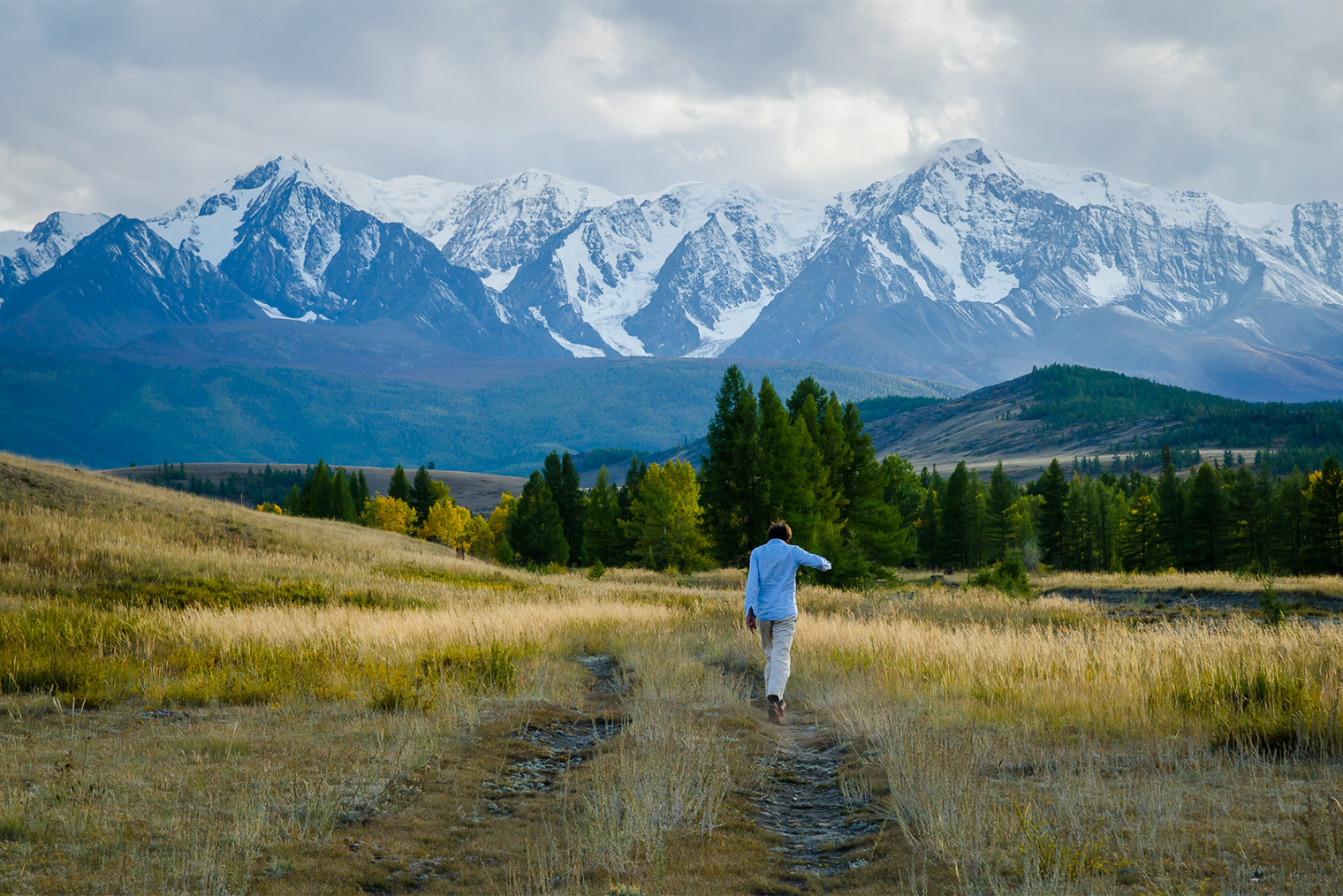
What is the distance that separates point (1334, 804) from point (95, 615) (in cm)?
1511

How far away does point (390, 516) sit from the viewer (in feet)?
267

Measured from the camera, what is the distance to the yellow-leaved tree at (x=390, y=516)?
3199 inches

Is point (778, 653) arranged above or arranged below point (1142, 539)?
above

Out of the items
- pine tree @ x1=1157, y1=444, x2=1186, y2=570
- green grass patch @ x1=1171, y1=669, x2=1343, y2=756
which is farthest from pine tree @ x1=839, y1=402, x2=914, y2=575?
green grass patch @ x1=1171, y1=669, x2=1343, y2=756

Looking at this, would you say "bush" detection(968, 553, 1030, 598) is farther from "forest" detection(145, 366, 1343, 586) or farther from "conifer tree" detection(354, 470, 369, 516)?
"conifer tree" detection(354, 470, 369, 516)

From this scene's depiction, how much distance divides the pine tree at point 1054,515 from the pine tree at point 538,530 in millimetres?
40724

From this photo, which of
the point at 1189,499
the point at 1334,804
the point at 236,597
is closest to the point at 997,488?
the point at 1189,499

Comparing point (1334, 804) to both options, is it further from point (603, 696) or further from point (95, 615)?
point (95, 615)

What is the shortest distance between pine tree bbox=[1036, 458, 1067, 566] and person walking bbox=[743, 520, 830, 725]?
6667 centimetres

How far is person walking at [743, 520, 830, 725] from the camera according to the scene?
10.3 m

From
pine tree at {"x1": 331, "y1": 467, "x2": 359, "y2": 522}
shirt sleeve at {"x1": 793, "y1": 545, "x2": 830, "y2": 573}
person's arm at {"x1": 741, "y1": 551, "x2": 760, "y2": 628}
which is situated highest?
pine tree at {"x1": 331, "y1": 467, "x2": 359, "y2": 522}

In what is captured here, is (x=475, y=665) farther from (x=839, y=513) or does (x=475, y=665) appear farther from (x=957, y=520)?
(x=957, y=520)

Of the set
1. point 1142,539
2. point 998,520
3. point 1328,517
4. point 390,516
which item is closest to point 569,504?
point 390,516

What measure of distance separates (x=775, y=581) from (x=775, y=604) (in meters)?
0.28
